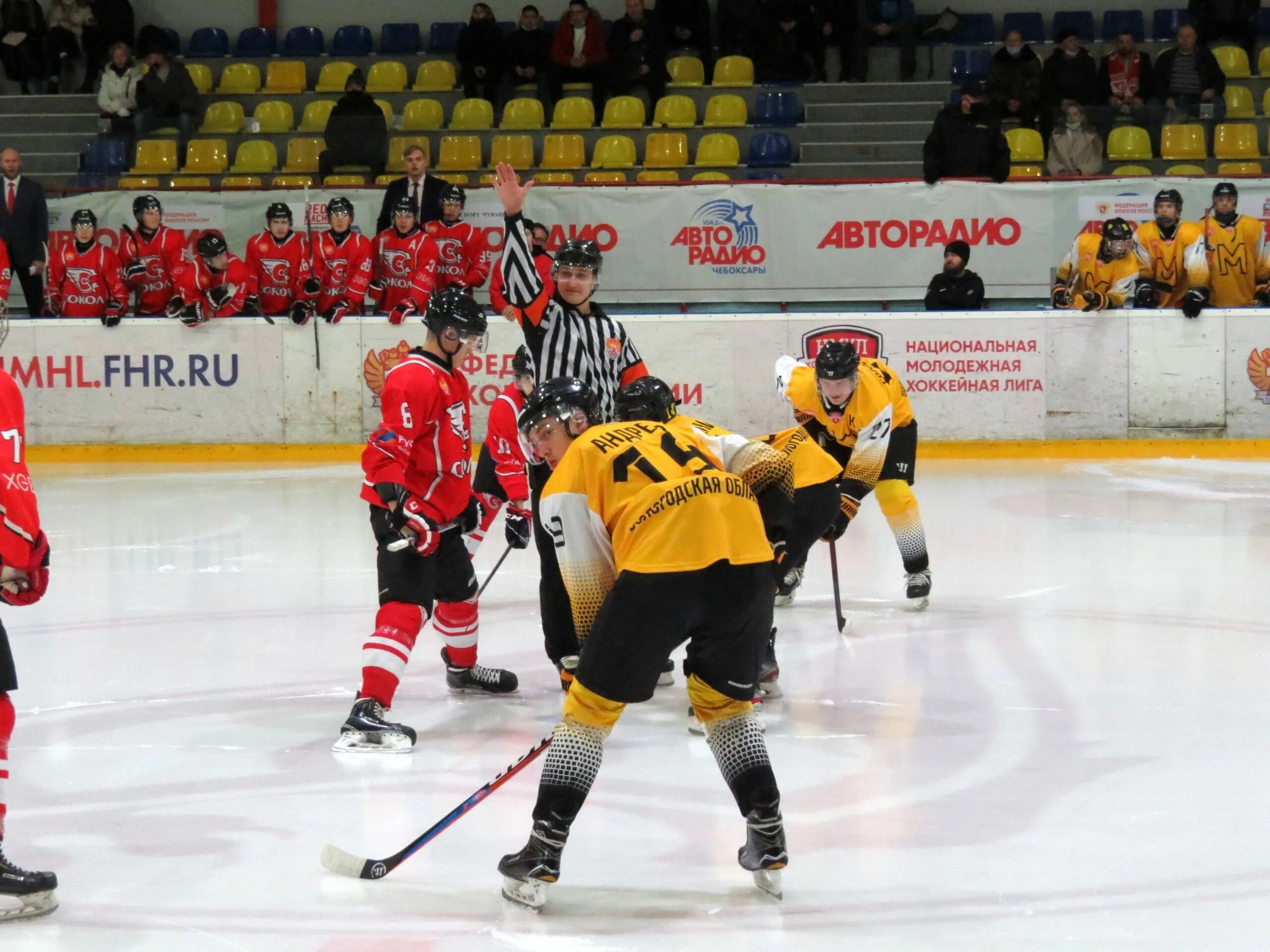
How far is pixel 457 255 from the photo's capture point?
1177 centimetres

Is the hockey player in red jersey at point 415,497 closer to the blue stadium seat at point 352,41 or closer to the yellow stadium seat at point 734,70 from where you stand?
the yellow stadium seat at point 734,70

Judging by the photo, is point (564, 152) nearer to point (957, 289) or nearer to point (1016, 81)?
point (1016, 81)

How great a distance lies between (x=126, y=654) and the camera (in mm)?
5996

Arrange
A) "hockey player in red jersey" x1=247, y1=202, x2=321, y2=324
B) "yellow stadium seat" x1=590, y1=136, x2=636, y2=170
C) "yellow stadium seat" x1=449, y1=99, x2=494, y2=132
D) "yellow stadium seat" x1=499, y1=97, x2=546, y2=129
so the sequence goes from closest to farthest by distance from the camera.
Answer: "hockey player in red jersey" x1=247, y1=202, x2=321, y2=324 → "yellow stadium seat" x1=590, y1=136, x2=636, y2=170 → "yellow stadium seat" x1=499, y1=97, x2=546, y2=129 → "yellow stadium seat" x1=449, y1=99, x2=494, y2=132

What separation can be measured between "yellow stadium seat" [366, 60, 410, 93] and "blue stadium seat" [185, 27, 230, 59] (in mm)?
1833

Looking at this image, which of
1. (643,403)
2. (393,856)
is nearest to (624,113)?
(643,403)

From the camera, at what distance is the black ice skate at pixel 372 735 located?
15.6ft

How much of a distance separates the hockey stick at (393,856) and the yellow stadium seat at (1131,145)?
10.0 meters

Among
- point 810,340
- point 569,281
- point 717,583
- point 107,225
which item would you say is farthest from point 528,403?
point 107,225

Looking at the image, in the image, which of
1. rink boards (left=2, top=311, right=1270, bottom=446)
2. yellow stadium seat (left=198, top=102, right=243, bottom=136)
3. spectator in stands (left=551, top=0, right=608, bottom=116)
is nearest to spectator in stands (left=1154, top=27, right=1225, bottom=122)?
rink boards (left=2, top=311, right=1270, bottom=446)

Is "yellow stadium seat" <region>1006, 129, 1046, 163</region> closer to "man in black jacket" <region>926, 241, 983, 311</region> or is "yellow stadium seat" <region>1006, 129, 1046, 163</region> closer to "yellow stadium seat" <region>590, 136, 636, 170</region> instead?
"man in black jacket" <region>926, 241, 983, 311</region>

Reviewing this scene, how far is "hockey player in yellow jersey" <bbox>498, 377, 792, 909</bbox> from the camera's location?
11.0 ft

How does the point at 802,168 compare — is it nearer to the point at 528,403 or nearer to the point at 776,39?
the point at 776,39

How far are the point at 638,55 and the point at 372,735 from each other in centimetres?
1069
